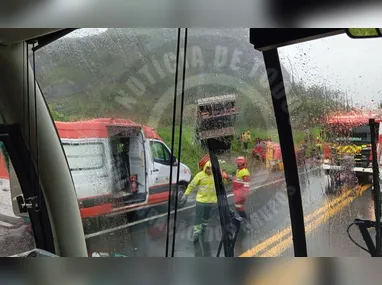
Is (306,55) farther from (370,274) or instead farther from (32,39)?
(32,39)

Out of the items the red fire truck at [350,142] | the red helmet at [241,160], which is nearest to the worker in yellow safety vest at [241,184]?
the red helmet at [241,160]

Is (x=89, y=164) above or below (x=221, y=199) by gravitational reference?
above

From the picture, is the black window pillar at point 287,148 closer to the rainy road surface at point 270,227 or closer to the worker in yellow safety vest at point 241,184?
the rainy road surface at point 270,227

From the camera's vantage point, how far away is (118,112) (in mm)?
1318

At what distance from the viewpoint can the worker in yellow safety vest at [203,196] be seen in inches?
51.0

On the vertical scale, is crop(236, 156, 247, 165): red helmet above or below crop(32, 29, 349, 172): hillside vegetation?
below

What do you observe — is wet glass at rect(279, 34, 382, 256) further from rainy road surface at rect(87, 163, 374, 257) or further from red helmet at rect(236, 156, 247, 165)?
red helmet at rect(236, 156, 247, 165)

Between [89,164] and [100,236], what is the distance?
0.93 ft

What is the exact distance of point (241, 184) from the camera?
4.35 ft

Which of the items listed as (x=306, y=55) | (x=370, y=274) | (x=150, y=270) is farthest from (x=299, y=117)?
(x=150, y=270)

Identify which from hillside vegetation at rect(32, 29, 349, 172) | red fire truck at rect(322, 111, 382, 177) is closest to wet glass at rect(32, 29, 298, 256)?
hillside vegetation at rect(32, 29, 349, 172)

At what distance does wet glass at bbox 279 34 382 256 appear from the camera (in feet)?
3.97

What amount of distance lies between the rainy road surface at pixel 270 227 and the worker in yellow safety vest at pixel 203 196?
23 millimetres

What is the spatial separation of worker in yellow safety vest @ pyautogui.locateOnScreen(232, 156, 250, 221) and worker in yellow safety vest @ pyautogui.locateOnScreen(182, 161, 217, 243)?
8cm
